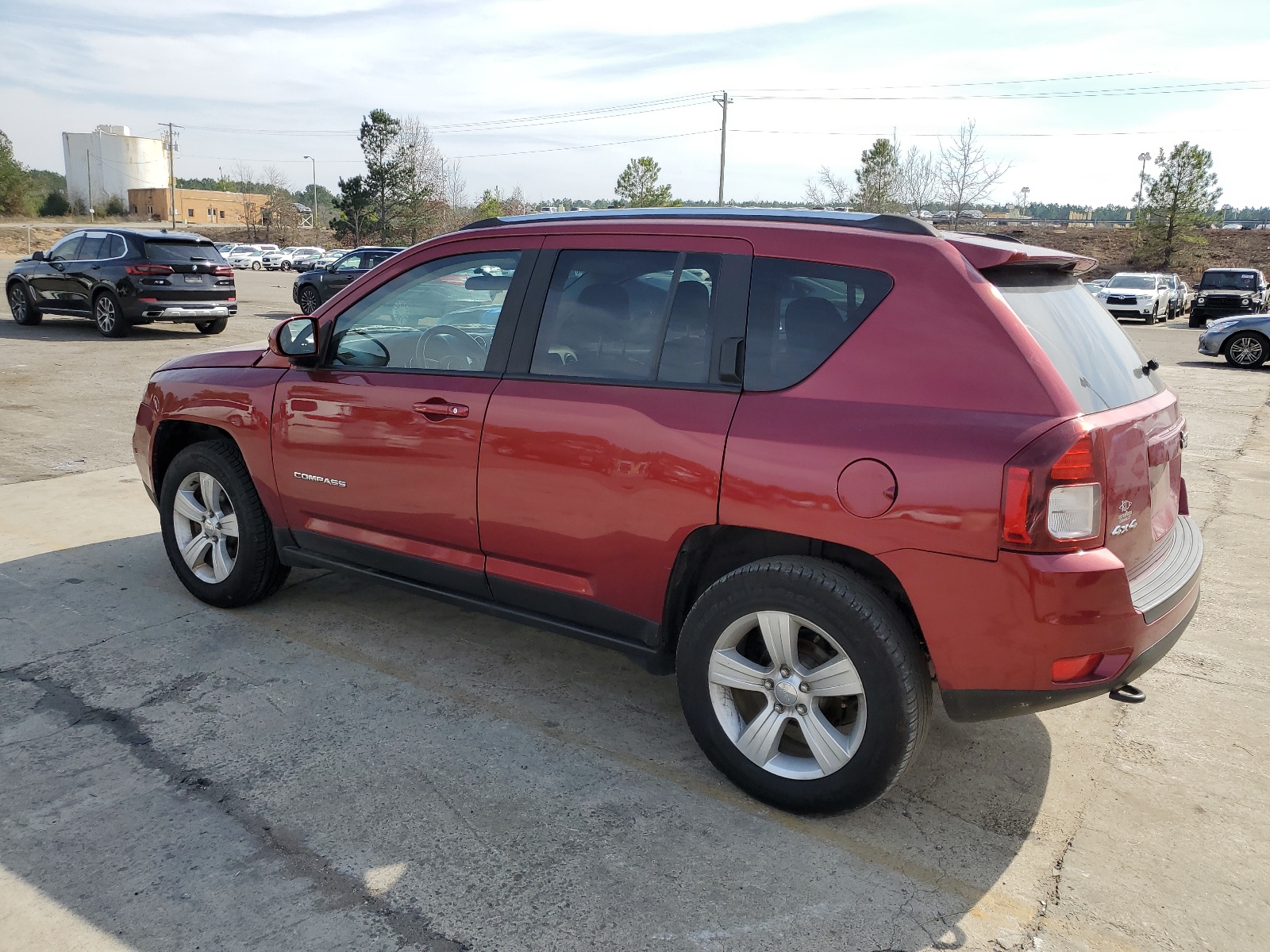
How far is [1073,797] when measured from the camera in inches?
130

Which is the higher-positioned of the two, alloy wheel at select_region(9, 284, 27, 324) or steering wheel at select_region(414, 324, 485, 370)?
steering wheel at select_region(414, 324, 485, 370)

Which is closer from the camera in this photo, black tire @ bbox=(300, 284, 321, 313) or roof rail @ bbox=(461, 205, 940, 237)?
roof rail @ bbox=(461, 205, 940, 237)

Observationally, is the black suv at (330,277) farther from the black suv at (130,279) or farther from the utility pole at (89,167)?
the utility pole at (89,167)

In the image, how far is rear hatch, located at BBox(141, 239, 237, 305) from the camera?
16516mm

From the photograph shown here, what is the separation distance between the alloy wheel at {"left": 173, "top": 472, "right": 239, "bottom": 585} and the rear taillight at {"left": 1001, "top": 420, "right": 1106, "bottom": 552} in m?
3.54

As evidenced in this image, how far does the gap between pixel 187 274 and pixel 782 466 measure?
1636cm

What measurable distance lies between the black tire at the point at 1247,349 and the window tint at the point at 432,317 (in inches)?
736

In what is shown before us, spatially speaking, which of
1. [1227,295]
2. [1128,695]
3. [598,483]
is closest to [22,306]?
[598,483]

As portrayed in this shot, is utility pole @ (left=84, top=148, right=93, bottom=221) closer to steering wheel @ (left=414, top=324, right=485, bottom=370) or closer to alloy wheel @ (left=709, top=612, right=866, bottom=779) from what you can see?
steering wheel @ (left=414, top=324, right=485, bottom=370)

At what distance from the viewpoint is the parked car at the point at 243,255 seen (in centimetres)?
5653

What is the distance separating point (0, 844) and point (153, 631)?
5.64 ft

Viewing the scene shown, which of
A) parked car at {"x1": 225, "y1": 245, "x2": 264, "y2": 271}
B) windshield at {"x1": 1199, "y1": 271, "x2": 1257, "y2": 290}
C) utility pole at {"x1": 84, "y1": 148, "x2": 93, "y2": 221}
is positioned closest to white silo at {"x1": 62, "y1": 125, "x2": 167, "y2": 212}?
utility pole at {"x1": 84, "y1": 148, "x2": 93, "y2": 221}

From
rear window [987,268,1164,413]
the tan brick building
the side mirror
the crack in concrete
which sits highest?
the tan brick building

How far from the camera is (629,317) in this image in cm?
348
